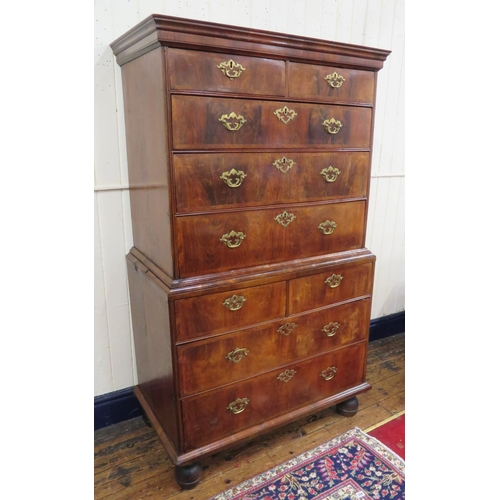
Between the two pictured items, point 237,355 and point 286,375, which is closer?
point 237,355

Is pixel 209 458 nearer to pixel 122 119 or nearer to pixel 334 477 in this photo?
pixel 334 477

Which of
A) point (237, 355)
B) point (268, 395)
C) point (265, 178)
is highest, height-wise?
point (265, 178)

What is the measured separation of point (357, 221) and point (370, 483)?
1115mm

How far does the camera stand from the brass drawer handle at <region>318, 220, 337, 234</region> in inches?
67.4

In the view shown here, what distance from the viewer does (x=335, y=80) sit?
157cm

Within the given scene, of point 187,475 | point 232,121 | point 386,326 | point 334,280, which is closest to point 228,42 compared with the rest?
point 232,121

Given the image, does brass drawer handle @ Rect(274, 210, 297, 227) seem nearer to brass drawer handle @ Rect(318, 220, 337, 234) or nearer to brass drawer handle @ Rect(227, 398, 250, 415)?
brass drawer handle @ Rect(318, 220, 337, 234)

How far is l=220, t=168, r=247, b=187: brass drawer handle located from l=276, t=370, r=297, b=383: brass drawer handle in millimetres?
856

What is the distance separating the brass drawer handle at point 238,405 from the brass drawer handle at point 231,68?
1247 mm

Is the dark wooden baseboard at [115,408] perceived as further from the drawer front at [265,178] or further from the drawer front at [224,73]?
the drawer front at [224,73]

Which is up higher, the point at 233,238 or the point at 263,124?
the point at 263,124

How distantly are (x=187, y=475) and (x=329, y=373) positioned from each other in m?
0.77
